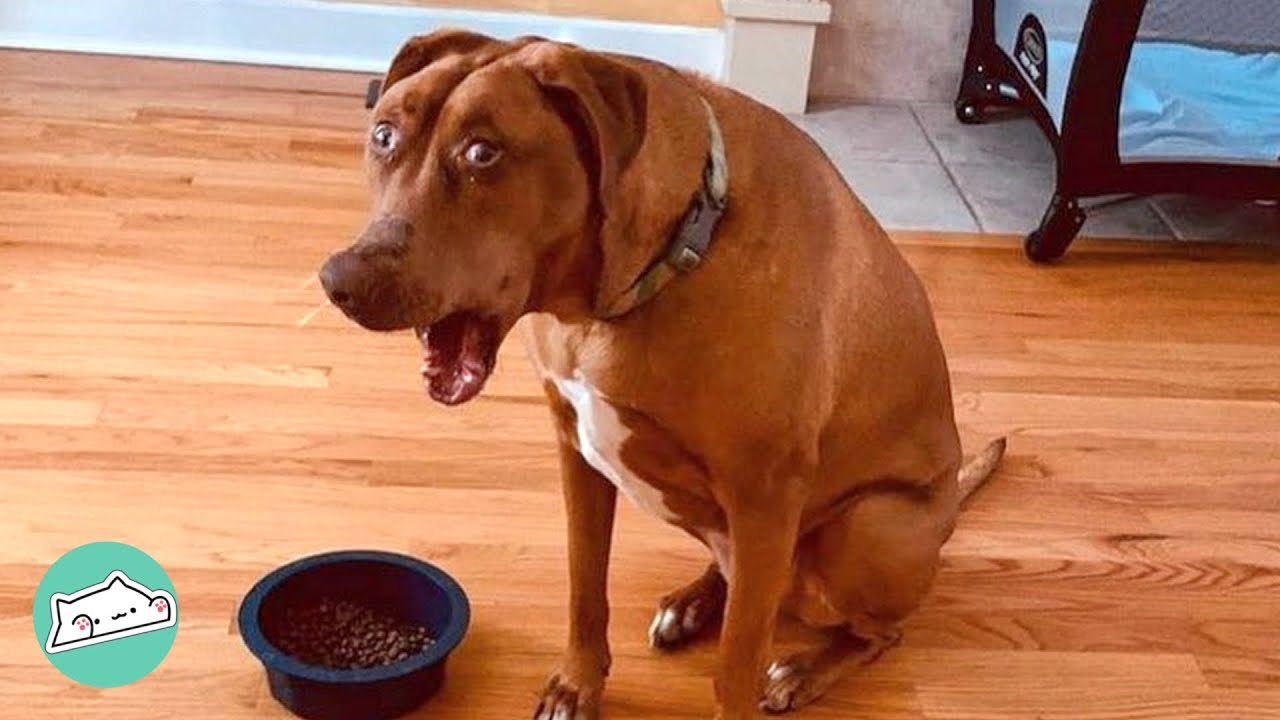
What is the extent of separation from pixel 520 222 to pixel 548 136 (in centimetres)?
6

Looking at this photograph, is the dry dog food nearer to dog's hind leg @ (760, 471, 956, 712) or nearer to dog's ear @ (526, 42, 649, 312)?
dog's hind leg @ (760, 471, 956, 712)

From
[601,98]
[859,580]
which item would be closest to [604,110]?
[601,98]

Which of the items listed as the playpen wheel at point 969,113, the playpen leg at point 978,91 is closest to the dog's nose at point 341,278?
the playpen leg at point 978,91

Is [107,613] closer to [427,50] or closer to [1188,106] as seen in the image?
[427,50]

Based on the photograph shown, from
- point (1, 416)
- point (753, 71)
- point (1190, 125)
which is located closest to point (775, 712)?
point (1, 416)

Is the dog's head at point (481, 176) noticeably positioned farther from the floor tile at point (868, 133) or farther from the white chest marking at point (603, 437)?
the floor tile at point (868, 133)

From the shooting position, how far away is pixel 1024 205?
292 centimetres

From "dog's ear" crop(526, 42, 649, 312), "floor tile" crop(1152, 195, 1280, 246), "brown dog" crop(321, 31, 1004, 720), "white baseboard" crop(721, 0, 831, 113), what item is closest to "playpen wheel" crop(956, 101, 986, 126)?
"white baseboard" crop(721, 0, 831, 113)

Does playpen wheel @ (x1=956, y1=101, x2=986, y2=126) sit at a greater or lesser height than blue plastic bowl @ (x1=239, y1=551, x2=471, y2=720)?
lesser

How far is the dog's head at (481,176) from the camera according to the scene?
1166 mm

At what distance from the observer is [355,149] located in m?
2.91

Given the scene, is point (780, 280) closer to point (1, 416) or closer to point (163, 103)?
point (1, 416)

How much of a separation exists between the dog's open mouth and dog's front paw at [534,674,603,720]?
0.48 m

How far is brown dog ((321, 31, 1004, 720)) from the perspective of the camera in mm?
1181
